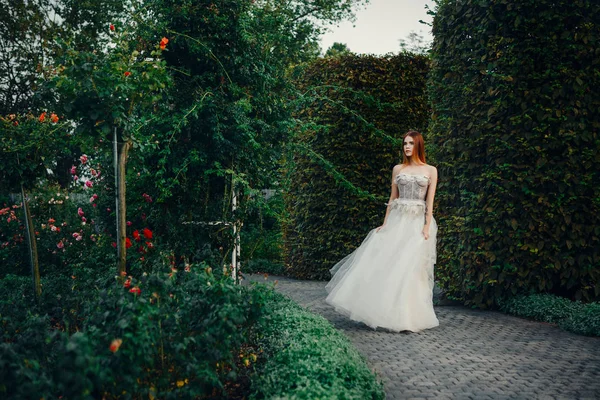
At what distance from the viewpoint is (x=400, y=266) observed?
Answer: 5949mm

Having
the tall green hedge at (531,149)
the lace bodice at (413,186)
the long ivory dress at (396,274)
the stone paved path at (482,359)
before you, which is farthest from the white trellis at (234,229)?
the tall green hedge at (531,149)


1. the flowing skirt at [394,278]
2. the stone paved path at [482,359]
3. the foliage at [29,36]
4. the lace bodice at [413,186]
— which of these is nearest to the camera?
the stone paved path at [482,359]

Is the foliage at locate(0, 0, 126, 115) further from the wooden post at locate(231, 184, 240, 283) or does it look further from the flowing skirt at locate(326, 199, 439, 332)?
the flowing skirt at locate(326, 199, 439, 332)

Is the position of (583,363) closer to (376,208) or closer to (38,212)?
(376,208)

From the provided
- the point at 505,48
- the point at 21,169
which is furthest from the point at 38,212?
the point at 505,48

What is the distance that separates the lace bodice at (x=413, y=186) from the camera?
20.9 feet

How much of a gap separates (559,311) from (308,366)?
14.0 ft

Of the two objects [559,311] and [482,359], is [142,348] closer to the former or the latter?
[482,359]

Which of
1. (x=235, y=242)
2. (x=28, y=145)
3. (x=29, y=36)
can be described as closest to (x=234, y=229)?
(x=235, y=242)

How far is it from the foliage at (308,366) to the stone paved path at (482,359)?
→ 432mm

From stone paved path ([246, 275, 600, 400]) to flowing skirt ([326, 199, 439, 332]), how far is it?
187 mm

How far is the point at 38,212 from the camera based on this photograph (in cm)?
981

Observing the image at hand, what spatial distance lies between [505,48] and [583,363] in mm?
4089

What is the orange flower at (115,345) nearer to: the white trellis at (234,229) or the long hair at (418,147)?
the white trellis at (234,229)
